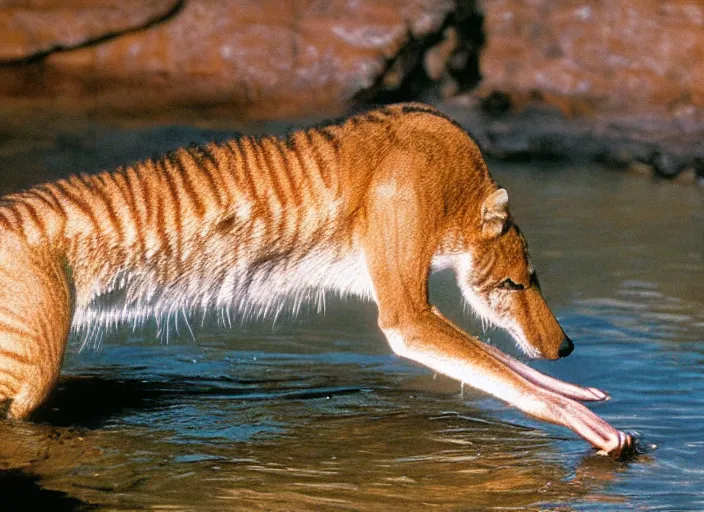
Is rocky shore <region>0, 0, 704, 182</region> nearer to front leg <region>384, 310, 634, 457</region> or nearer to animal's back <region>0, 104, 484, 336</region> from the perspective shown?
animal's back <region>0, 104, 484, 336</region>

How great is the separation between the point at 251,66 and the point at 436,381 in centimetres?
667

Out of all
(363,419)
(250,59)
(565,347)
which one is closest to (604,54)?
(250,59)

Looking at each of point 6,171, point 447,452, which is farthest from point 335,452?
point 6,171

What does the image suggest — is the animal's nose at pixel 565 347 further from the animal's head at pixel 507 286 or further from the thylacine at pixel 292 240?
the thylacine at pixel 292 240

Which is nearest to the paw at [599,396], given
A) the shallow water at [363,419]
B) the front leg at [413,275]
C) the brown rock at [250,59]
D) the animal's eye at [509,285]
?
the shallow water at [363,419]

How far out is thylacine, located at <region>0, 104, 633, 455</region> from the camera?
19.8ft

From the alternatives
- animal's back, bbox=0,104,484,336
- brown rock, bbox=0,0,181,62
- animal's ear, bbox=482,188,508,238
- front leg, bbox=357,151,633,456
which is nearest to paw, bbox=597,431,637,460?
front leg, bbox=357,151,633,456

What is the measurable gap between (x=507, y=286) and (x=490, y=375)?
883mm

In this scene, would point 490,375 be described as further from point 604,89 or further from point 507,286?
point 604,89

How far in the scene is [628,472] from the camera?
5.97 metres

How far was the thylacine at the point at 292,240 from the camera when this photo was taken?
19.8 feet

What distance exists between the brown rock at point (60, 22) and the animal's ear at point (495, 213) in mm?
7549

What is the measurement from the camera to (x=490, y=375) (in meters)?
6.27

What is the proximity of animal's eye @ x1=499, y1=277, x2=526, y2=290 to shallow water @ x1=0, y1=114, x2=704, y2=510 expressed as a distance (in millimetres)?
380
